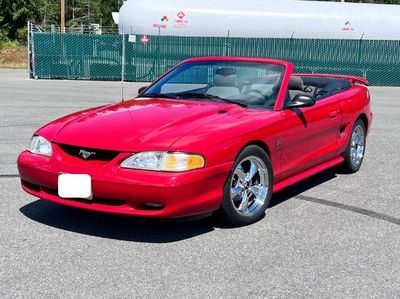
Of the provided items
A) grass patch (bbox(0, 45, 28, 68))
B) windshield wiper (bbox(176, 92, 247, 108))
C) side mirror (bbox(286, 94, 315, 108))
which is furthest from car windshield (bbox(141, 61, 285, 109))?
grass patch (bbox(0, 45, 28, 68))

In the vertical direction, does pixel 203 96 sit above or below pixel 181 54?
above

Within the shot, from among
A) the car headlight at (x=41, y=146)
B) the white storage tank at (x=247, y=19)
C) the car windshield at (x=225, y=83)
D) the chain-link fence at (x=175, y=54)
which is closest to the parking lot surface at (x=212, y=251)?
the car headlight at (x=41, y=146)

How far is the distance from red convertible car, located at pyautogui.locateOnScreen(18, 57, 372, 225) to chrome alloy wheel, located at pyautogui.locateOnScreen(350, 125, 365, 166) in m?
0.62

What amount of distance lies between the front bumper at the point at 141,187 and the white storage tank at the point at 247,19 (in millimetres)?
21167

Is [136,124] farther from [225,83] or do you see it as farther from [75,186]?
[225,83]

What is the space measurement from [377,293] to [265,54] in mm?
21255

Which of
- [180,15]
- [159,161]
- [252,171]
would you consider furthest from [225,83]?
[180,15]

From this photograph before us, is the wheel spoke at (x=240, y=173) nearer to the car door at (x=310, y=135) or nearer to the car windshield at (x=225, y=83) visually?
the car door at (x=310, y=135)

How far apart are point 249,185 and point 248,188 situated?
28mm

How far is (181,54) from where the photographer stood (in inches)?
930

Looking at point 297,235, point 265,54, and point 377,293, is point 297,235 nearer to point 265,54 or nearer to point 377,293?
point 377,293

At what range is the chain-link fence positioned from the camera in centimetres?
2347

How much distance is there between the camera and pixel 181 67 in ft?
19.4

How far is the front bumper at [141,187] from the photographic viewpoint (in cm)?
377
